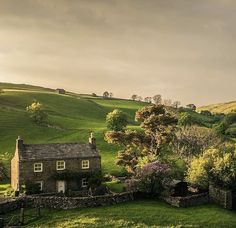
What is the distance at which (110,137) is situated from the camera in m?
67.5

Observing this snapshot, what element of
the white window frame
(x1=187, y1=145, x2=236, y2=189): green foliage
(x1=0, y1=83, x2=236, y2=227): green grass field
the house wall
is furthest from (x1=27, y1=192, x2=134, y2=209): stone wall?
(x1=187, y1=145, x2=236, y2=189): green foliage

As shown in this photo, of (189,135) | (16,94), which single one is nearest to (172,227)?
(189,135)

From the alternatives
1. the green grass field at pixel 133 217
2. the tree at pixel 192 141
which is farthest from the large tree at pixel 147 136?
the green grass field at pixel 133 217

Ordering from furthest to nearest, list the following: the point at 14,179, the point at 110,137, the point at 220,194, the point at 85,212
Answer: the point at 110,137, the point at 14,179, the point at 220,194, the point at 85,212

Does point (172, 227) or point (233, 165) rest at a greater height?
point (233, 165)

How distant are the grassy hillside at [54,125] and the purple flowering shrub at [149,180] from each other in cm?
1934

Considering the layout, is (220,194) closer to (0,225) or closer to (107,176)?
(107,176)

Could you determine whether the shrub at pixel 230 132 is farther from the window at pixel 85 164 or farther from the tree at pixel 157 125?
the window at pixel 85 164

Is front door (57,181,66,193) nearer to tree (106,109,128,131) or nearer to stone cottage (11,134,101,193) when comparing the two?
stone cottage (11,134,101,193)

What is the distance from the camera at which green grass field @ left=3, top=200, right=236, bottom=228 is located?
41.3m

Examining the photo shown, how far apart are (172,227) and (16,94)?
Result: 134 metres

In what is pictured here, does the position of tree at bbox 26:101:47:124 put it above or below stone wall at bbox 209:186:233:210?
above

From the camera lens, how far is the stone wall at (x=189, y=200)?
163 feet

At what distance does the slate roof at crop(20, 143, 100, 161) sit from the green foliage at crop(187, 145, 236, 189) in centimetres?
1493
